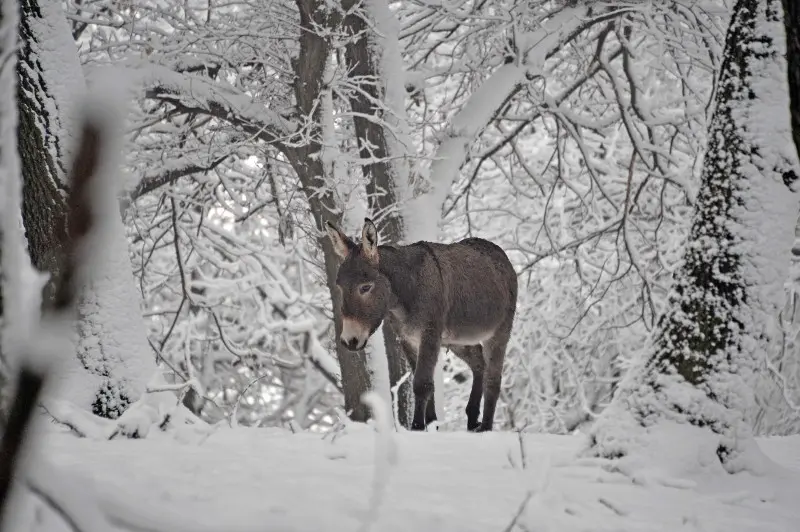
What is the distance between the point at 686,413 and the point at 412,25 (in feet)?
21.2

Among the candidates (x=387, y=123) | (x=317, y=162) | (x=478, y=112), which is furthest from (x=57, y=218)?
(x=478, y=112)

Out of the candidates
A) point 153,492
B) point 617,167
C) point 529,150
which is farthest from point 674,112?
point 153,492

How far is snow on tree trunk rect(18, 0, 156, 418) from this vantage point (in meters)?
4.51

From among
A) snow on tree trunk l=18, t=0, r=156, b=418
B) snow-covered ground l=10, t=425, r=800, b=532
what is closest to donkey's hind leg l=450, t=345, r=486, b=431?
snow-covered ground l=10, t=425, r=800, b=532

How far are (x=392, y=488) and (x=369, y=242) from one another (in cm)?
289

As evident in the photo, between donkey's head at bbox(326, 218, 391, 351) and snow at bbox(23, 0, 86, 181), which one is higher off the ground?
snow at bbox(23, 0, 86, 181)

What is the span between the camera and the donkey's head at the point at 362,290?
5.50 m

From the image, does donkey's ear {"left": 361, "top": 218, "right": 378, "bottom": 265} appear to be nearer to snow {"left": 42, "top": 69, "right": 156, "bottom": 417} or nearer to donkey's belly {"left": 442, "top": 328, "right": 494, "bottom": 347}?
donkey's belly {"left": 442, "top": 328, "right": 494, "bottom": 347}

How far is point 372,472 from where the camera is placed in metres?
3.17

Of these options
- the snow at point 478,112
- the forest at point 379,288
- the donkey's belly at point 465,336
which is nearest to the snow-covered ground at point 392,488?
the forest at point 379,288

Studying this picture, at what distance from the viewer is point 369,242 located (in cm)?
559

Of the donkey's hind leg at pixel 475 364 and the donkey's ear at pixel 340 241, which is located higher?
the donkey's ear at pixel 340 241

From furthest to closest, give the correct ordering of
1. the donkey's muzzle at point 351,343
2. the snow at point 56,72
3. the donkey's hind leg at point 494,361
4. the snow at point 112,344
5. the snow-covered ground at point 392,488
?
the donkey's hind leg at point 494,361 → the donkey's muzzle at point 351,343 → the snow at point 56,72 → the snow at point 112,344 → the snow-covered ground at point 392,488

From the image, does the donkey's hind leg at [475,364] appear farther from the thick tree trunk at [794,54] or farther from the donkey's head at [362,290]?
the thick tree trunk at [794,54]
